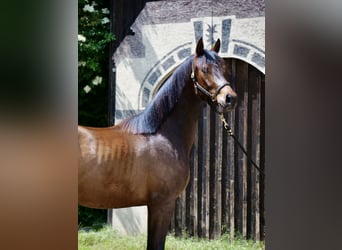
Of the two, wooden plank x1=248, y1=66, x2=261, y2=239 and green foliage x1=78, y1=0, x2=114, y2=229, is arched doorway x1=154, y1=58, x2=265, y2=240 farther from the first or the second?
green foliage x1=78, y1=0, x2=114, y2=229

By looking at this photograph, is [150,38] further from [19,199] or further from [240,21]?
[19,199]

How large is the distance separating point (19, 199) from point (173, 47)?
1942 millimetres

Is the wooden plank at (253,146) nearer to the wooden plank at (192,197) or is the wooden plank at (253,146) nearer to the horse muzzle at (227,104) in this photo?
the wooden plank at (192,197)

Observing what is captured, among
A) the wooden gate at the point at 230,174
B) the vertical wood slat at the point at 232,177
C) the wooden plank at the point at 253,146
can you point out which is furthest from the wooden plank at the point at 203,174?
the wooden plank at the point at 253,146

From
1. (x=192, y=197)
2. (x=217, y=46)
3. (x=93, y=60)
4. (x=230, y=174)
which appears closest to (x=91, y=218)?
(x=192, y=197)

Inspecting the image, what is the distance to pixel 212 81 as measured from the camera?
7.41 feet

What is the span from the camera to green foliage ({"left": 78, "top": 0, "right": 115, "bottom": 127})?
113 inches

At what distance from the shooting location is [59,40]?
1.02 metres

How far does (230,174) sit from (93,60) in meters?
1.01

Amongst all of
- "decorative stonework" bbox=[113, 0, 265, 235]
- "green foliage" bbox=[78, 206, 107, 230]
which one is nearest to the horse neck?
"decorative stonework" bbox=[113, 0, 265, 235]

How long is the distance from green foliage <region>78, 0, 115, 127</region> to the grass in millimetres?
619

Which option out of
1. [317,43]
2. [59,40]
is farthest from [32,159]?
[317,43]

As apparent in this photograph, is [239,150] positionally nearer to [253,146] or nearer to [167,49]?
[253,146]

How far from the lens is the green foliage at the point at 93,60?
9.39 feet
